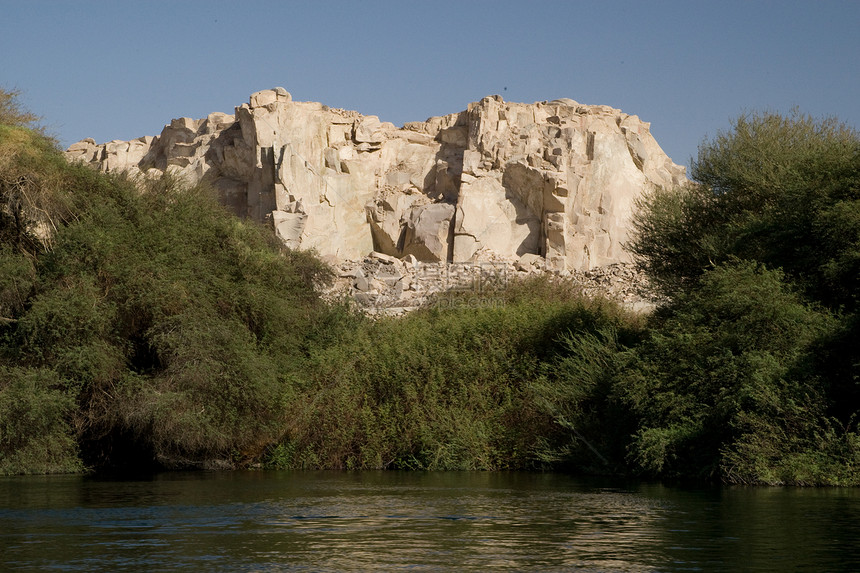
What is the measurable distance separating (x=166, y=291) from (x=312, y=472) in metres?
5.09

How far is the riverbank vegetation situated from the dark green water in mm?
2005

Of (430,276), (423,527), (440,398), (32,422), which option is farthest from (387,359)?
(430,276)

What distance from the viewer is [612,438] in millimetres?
21766

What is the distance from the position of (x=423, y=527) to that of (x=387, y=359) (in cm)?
1238

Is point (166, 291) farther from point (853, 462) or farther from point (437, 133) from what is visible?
point (437, 133)

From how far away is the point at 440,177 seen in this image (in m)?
80.3

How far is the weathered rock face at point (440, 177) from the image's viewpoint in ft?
246

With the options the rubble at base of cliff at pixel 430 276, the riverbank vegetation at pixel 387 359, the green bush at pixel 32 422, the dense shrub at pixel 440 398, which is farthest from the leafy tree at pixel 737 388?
the rubble at base of cliff at pixel 430 276

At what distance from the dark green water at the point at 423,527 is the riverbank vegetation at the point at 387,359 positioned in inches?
78.9

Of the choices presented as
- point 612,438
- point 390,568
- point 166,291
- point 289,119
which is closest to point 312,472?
point 166,291

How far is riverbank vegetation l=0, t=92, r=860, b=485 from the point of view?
763 inches

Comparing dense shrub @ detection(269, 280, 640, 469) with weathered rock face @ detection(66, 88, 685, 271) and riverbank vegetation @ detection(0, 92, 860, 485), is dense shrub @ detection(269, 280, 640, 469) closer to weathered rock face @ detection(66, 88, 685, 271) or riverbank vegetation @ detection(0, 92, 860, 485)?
riverbank vegetation @ detection(0, 92, 860, 485)

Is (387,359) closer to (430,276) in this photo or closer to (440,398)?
(440,398)

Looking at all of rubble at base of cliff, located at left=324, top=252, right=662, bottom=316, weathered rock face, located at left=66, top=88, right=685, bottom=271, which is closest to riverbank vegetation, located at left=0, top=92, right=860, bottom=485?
rubble at base of cliff, located at left=324, top=252, right=662, bottom=316
